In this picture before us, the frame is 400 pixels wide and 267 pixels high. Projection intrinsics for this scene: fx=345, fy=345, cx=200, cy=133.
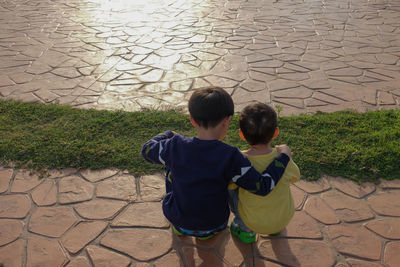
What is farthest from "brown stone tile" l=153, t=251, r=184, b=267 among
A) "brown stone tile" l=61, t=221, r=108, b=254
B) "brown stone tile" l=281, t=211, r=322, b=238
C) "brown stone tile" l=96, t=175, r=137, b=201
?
"brown stone tile" l=281, t=211, r=322, b=238

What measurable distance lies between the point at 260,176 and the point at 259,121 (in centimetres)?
35

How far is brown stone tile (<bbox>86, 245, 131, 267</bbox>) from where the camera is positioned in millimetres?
2500

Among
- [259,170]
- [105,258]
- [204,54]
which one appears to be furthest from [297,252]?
[204,54]

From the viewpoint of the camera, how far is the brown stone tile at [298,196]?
299cm

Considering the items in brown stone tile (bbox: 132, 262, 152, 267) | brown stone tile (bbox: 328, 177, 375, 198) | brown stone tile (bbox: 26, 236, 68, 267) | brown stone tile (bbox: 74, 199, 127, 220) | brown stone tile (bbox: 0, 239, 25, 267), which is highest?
brown stone tile (bbox: 328, 177, 375, 198)

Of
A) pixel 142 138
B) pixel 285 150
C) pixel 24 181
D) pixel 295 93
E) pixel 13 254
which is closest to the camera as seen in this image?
pixel 285 150

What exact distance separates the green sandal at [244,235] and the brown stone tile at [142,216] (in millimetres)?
562

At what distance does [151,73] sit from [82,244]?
3.48 metres

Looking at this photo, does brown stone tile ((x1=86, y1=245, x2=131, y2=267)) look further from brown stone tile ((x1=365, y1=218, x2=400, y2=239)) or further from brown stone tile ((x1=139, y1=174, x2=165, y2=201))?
brown stone tile ((x1=365, y1=218, x2=400, y2=239))

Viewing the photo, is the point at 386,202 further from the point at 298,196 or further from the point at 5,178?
the point at 5,178

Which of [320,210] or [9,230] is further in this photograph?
[320,210]

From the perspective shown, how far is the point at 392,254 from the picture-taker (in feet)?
8.28

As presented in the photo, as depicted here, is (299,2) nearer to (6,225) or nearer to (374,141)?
(374,141)

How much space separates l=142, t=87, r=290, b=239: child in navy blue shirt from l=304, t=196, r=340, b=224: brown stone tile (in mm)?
938
